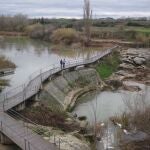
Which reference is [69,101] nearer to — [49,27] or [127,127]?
[127,127]

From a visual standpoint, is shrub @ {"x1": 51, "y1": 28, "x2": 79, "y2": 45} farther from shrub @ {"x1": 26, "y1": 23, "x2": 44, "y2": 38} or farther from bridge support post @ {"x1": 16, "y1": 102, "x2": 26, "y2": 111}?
bridge support post @ {"x1": 16, "y1": 102, "x2": 26, "y2": 111}

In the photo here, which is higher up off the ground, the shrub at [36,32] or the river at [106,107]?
the shrub at [36,32]

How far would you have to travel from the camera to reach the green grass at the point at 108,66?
44.9 m

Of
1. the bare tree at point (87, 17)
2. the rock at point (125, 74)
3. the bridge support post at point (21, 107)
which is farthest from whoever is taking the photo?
the bare tree at point (87, 17)

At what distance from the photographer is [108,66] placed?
4919cm

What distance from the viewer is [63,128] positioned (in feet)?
76.0

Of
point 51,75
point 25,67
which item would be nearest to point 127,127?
point 51,75

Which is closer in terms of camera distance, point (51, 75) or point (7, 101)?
point (7, 101)

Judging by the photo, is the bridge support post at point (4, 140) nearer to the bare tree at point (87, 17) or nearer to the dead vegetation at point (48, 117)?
the dead vegetation at point (48, 117)

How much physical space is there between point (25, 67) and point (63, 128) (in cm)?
2309

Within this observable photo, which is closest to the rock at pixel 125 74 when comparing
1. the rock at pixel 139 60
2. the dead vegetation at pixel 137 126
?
the rock at pixel 139 60

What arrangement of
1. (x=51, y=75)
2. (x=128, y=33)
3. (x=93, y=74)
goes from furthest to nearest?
(x=128, y=33) < (x=93, y=74) < (x=51, y=75)

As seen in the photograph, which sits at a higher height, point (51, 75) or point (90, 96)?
point (51, 75)

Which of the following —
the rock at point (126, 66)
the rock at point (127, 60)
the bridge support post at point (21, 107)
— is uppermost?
the bridge support post at point (21, 107)
